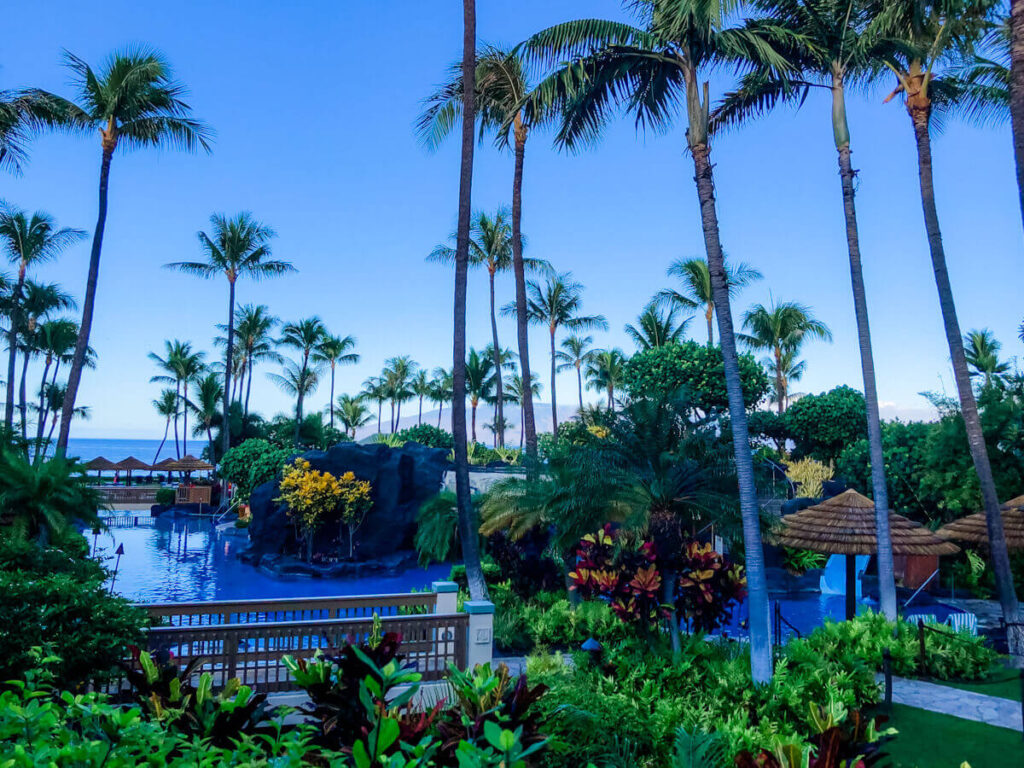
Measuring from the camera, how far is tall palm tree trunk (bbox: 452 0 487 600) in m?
12.4

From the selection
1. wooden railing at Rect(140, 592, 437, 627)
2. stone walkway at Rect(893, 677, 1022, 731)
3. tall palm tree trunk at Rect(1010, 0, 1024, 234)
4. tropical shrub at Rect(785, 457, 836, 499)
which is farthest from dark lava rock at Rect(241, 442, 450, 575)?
tall palm tree trunk at Rect(1010, 0, 1024, 234)

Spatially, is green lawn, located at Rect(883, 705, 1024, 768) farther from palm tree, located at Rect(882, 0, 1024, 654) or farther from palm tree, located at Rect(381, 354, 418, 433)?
palm tree, located at Rect(381, 354, 418, 433)

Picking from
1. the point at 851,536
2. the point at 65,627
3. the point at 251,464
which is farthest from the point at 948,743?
the point at 251,464

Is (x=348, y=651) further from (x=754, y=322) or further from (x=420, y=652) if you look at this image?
(x=754, y=322)

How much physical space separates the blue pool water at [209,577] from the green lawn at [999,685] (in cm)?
1326

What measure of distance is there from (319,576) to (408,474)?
531 cm

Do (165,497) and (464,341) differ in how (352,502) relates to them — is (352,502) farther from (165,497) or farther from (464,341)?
(165,497)

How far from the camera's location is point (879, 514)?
38.6 ft

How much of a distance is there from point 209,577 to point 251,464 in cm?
1041

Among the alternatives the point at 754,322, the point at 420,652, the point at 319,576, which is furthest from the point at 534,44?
the point at 754,322

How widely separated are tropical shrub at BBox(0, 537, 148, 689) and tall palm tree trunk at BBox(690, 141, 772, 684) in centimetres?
660

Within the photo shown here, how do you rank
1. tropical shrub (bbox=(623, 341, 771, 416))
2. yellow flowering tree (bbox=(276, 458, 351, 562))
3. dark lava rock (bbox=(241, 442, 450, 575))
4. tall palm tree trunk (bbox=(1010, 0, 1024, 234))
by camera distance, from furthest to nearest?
tropical shrub (bbox=(623, 341, 771, 416)) → dark lava rock (bbox=(241, 442, 450, 575)) → yellow flowering tree (bbox=(276, 458, 351, 562)) → tall palm tree trunk (bbox=(1010, 0, 1024, 234))

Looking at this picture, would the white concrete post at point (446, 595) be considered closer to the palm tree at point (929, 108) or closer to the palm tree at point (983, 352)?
the palm tree at point (929, 108)

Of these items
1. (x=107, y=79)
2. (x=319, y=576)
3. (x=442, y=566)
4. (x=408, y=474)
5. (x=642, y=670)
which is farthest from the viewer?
(x=408, y=474)
